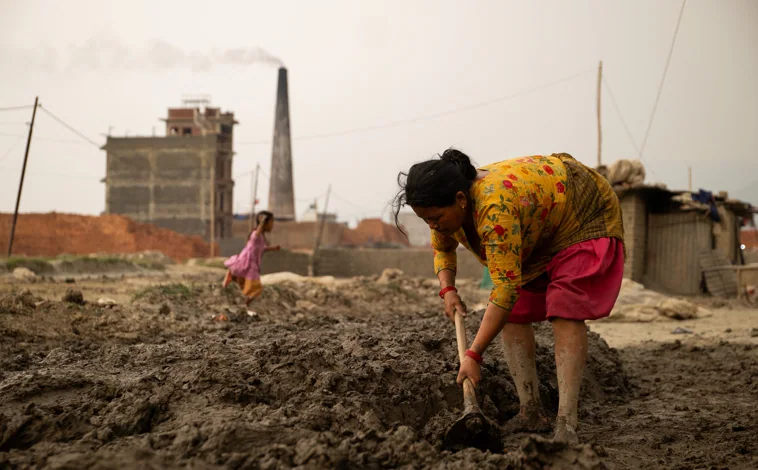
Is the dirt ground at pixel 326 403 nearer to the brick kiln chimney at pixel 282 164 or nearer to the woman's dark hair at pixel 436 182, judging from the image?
the woman's dark hair at pixel 436 182

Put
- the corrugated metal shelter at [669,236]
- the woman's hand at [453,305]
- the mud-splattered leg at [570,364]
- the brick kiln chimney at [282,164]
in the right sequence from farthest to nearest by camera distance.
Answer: the brick kiln chimney at [282,164], the corrugated metal shelter at [669,236], the woman's hand at [453,305], the mud-splattered leg at [570,364]

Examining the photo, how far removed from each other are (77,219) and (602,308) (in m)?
32.3

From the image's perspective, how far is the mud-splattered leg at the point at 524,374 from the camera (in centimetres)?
294

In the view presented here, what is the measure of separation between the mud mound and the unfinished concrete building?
31.2m

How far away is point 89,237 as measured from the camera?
30.7 meters

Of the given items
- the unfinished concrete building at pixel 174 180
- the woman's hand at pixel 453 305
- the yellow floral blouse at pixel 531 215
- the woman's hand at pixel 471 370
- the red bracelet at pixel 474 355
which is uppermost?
the unfinished concrete building at pixel 174 180

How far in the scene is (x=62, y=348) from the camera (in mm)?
4582

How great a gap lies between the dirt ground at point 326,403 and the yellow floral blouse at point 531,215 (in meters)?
0.62

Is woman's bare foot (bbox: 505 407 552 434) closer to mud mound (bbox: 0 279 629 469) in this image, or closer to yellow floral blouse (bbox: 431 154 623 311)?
mud mound (bbox: 0 279 629 469)

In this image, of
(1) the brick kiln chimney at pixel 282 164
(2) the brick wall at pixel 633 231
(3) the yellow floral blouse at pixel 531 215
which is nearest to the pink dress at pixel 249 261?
(3) the yellow floral blouse at pixel 531 215

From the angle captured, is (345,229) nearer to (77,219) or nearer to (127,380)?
(77,219)

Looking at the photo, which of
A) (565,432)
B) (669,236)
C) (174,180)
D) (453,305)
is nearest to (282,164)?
(174,180)

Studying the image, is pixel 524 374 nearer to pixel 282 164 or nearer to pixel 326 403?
pixel 326 403

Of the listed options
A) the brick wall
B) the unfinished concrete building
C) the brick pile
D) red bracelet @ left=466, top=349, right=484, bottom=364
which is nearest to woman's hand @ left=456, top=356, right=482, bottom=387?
red bracelet @ left=466, top=349, right=484, bottom=364
